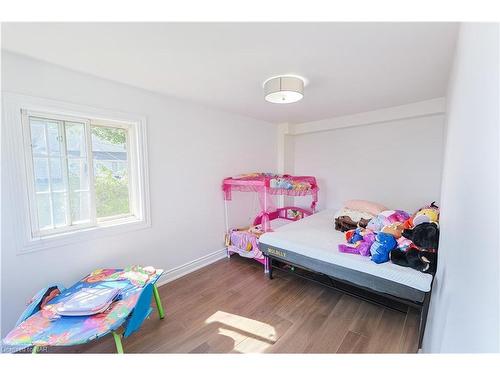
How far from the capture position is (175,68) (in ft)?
5.86

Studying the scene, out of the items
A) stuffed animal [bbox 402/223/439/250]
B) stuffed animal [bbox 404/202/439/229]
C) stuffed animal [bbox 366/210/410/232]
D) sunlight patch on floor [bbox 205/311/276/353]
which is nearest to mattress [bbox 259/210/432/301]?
stuffed animal [bbox 402/223/439/250]

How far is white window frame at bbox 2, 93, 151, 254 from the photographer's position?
5.25ft

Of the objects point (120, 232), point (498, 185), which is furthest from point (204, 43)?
point (120, 232)

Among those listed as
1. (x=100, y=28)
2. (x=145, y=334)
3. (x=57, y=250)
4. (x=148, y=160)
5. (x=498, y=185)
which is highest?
(x=100, y=28)

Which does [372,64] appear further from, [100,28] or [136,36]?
[100,28]

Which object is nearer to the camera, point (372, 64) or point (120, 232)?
point (372, 64)

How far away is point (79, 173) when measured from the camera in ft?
6.67

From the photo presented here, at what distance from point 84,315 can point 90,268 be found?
0.72m

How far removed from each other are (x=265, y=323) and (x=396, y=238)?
1.50m

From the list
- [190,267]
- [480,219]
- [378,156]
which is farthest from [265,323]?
[378,156]

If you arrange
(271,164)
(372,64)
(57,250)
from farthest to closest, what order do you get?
(271,164) → (57,250) → (372,64)

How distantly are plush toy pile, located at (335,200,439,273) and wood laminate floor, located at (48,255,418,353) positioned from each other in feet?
1.93

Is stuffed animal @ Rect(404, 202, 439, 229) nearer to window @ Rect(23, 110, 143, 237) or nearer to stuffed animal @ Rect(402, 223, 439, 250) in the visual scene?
stuffed animal @ Rect(402, 223, 439, 250)

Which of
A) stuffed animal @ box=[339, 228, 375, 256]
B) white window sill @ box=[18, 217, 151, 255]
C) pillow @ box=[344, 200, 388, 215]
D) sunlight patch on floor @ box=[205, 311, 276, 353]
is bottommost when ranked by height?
sunlight patch on floor @ box=[205, 311, 276, 353]
